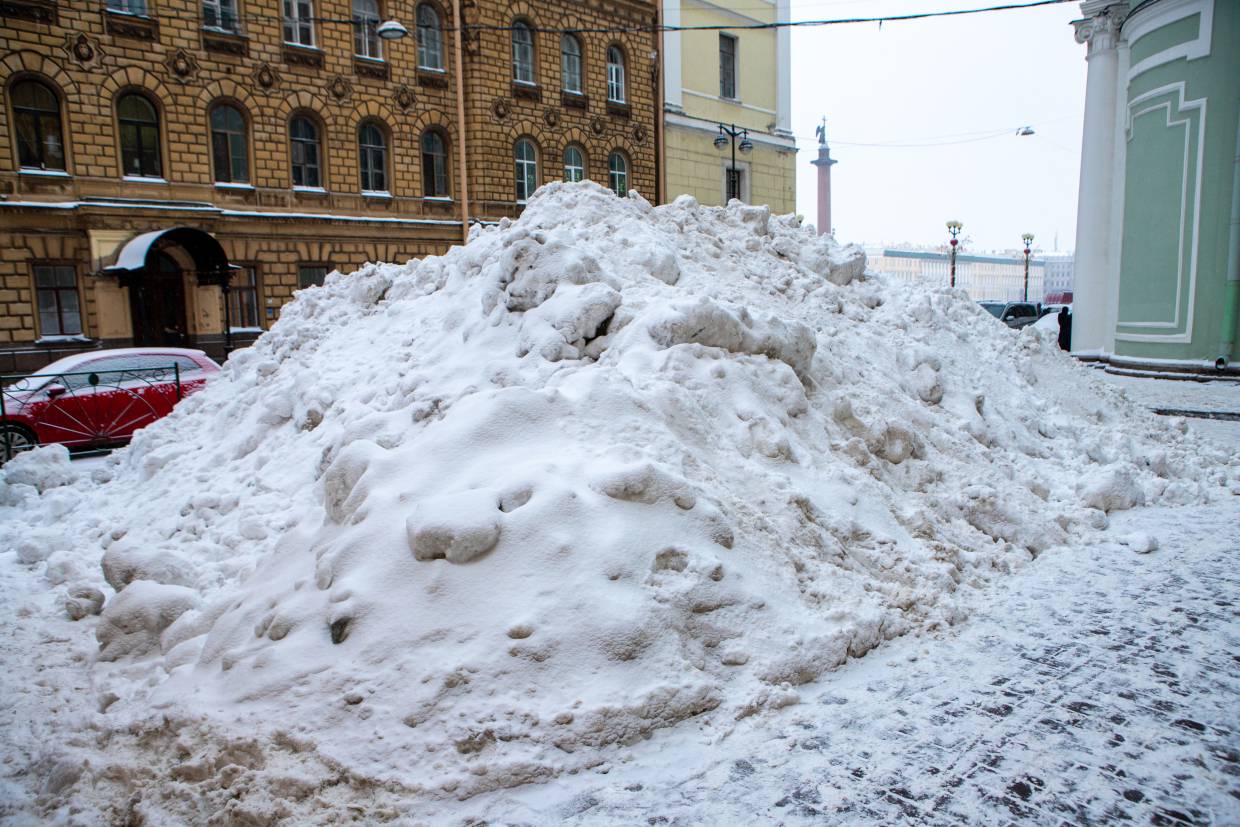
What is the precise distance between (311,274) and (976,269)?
200 ft

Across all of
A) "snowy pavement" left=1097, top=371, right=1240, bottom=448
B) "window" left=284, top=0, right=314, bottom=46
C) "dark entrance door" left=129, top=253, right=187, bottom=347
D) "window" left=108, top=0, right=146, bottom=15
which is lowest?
"snowy pavement" left=1097, top=371, right=1240, bottom=448

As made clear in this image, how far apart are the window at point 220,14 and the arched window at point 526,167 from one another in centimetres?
769

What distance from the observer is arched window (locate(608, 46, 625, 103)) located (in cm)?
2545

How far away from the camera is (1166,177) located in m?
14.1

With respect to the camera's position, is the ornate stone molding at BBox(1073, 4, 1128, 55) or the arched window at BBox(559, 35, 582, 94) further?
the arched window at BBox(559, 35, 582, 94)

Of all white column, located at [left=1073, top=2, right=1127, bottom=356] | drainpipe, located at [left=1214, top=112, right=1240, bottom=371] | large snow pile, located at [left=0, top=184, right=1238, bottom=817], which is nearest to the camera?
large snow pile, located at [left=0, top=184, right=1238, bottom=817]

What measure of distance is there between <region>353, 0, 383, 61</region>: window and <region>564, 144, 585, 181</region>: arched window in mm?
5963

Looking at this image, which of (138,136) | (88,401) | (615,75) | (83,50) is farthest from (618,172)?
(88,401)

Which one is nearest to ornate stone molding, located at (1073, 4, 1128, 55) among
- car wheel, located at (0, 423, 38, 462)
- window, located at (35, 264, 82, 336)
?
car wheel, located at (0, 423, 38, 462)

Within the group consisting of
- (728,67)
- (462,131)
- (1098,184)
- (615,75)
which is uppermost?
(728,67)

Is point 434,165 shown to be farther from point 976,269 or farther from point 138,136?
point 976,269

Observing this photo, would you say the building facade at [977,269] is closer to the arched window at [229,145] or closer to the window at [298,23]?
the window at [298,23]

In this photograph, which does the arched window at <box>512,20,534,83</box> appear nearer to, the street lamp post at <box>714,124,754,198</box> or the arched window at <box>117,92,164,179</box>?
the street lamp post at <box>714,124,754,198</box>

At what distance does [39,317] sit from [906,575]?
19.0m
